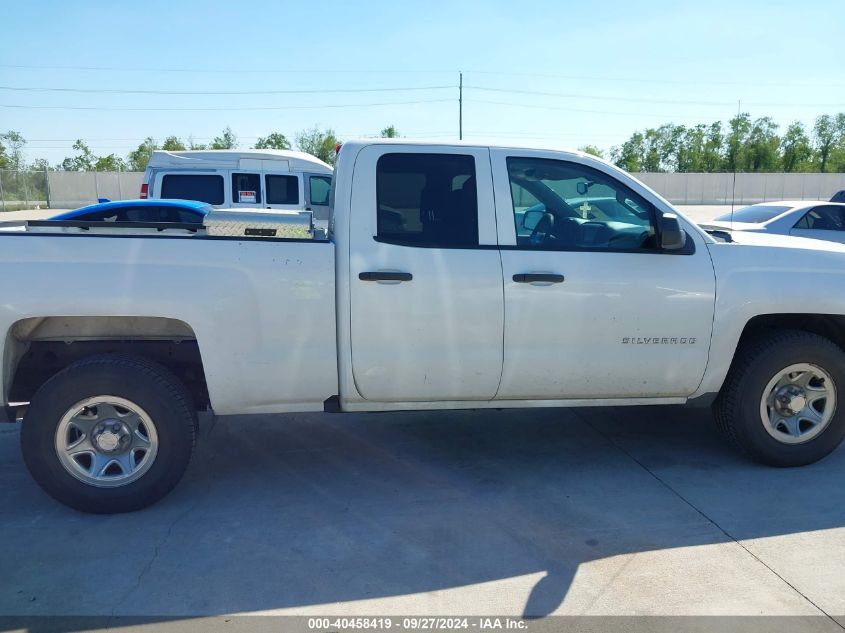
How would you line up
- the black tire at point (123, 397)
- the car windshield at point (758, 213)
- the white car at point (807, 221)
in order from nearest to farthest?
1. the black tire at point (123, 397)
2. the white car at point (807, 221)
3. the car windshield at point (758, 213)

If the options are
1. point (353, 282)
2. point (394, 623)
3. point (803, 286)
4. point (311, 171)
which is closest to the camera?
point (394, 623)

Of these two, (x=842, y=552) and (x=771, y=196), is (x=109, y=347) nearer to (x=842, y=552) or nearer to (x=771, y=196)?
(x=842, y=552)

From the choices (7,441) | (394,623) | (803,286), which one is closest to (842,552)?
(803,286)

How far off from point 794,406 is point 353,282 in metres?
2.92

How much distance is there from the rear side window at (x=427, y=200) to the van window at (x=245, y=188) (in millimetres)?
9071

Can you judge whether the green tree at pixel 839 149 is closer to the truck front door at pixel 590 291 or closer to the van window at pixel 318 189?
the van window at pixel 318 189

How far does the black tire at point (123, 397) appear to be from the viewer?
12.1 feet

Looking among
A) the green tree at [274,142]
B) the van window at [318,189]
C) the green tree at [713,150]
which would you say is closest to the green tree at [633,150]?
the green tree at [713,150]

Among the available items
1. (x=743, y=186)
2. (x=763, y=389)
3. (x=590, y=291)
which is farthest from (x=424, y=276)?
(x=743, y=186)

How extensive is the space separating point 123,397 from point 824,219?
1172 centimetres

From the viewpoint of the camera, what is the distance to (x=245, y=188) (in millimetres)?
12570

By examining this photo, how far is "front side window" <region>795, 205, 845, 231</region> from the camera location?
11.5 m

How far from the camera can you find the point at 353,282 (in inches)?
151

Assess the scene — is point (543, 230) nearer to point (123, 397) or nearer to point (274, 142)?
point (123, 397)
